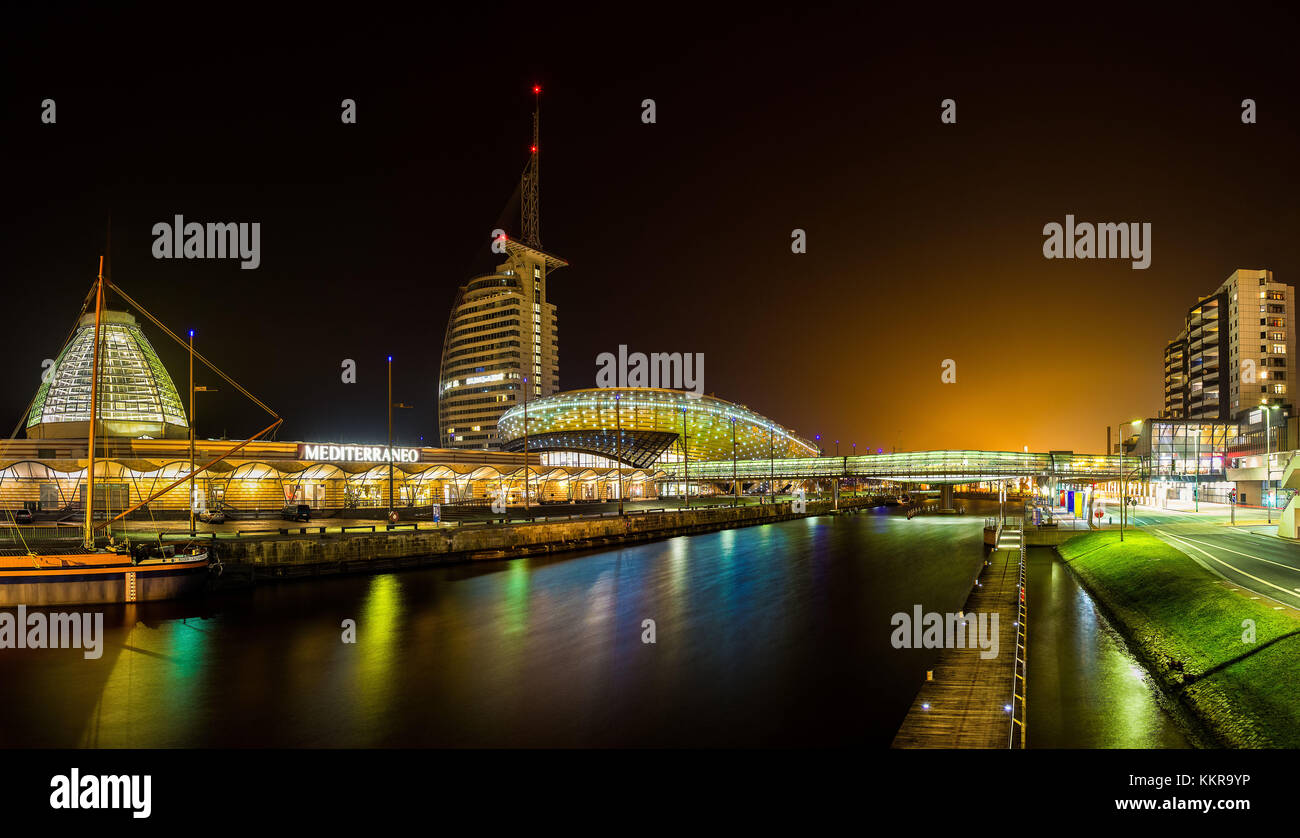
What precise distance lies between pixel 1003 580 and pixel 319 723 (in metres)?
27.9

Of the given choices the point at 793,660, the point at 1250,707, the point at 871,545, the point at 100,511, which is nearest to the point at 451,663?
the point at 793,660

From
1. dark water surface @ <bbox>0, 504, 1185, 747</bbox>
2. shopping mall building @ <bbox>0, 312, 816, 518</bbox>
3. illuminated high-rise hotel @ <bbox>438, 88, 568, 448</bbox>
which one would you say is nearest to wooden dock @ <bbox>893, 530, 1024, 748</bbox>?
dark water surface @ <bbox>0, 504, 1185, 747</bbox>

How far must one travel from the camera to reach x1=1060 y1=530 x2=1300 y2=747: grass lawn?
1412 cm

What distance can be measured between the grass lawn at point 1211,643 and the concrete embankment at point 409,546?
2934cm

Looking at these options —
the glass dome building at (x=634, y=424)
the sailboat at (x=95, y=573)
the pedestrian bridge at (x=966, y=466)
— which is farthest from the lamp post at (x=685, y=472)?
the sailboat at (x=95, y=573)

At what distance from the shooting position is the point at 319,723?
1638 cm

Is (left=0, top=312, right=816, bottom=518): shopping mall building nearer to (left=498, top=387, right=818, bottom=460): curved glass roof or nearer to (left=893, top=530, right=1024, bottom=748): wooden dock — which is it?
(left=498, top=387, right=818, bottom=460): curved glass roof

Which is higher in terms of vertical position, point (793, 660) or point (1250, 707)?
point (1250, 707)

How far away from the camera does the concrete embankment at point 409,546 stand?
34875 mm

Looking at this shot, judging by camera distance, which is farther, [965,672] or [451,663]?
[451,663]

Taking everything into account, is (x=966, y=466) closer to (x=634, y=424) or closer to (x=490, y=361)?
(x=634, y=424)

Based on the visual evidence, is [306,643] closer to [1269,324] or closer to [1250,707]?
[1250,707]

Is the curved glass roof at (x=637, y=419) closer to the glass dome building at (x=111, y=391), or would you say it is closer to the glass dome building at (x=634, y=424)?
the glass dome building at (x=634, y=424)
